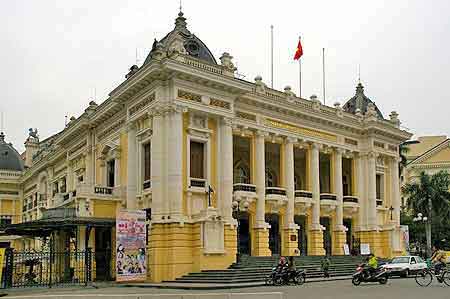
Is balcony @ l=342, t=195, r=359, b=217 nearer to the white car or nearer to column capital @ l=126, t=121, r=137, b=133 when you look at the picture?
the white car

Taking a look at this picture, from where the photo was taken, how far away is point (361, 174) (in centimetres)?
4303

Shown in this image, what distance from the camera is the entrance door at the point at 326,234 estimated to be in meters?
40.8

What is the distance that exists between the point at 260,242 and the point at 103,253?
8982mm

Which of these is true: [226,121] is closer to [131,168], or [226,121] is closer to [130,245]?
[131,168]

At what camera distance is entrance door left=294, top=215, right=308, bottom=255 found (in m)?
39.2

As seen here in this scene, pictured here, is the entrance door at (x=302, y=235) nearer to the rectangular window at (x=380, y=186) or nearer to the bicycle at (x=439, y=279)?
the rectangular window at (x=380, y=186)

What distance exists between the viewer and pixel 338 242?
133 feet

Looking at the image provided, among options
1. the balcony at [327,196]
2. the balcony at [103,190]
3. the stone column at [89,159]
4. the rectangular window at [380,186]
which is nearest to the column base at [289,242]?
the balcony at [327,196]

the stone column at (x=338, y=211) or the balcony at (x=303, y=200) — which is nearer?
the balcony at (x=303, y=200)

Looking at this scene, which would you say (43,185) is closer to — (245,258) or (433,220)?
(245,258)

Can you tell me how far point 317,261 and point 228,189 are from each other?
25.1 ft

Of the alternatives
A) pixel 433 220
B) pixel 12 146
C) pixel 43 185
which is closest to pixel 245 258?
pixel 433 220

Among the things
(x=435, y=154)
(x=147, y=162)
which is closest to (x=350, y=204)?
(x=147, y=162)

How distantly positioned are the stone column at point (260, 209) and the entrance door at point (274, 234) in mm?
2536
